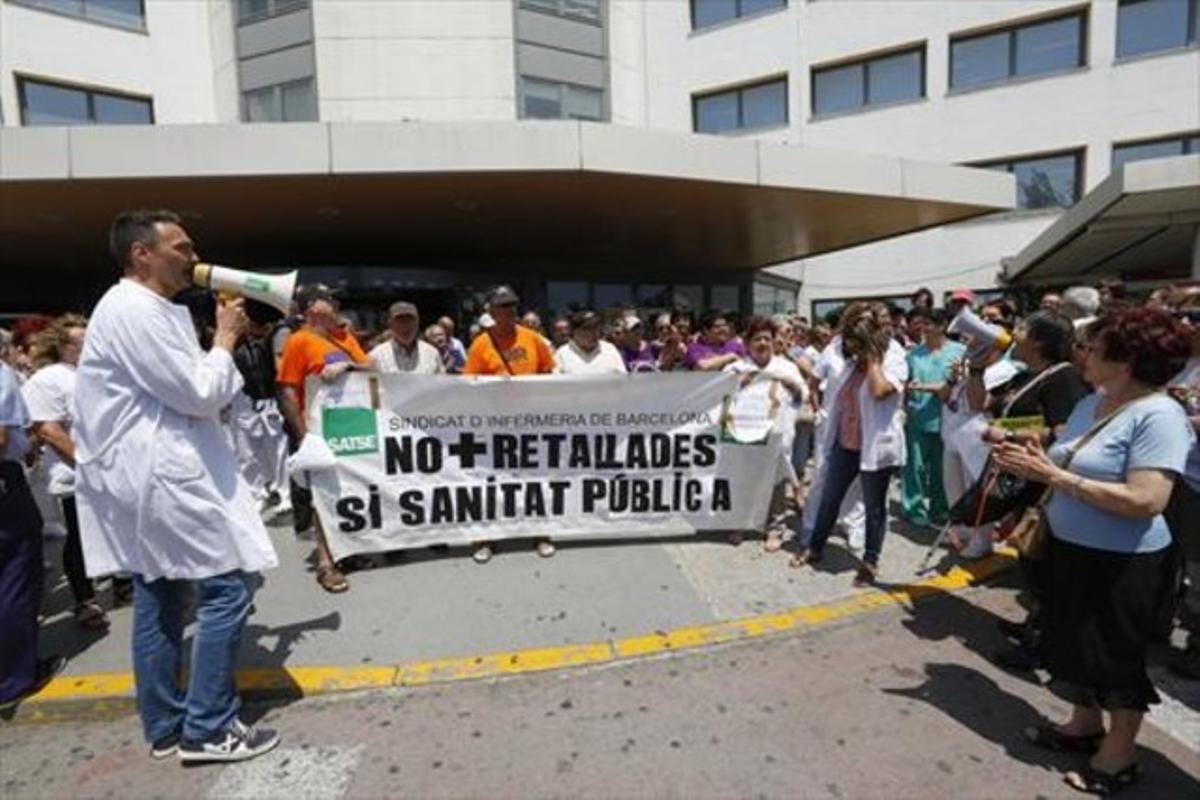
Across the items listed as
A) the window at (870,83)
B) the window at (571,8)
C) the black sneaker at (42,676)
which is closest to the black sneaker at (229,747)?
the black sneaker at (42,676)

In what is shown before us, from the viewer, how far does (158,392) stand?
255 cm

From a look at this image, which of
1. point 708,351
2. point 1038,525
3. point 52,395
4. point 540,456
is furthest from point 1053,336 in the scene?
point 52,395

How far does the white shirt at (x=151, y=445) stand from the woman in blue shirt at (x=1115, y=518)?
3066mm

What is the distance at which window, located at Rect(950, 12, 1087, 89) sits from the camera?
18.0m

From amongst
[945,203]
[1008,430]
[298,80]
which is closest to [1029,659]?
[1008,430]

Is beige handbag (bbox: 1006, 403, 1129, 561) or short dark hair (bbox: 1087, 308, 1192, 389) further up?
short dark hair (bbox: 1087, 308, 1192, 389)

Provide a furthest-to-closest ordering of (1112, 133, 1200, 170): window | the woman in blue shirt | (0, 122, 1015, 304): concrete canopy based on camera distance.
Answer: (1112, 133, 1200, 170): window
(0, 122, 1015, 304): concrete canopy
the woman in blue shirt

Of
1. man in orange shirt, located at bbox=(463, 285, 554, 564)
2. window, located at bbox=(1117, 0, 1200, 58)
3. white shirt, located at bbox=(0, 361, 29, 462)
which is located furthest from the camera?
window, located at bbox=(1117, 0, 1200, 58)

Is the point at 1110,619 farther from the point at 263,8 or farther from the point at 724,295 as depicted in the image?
the point at 263,8

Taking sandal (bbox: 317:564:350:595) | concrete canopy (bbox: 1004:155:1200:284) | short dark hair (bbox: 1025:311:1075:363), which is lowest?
sandal (bbox: 317:564:350:595)

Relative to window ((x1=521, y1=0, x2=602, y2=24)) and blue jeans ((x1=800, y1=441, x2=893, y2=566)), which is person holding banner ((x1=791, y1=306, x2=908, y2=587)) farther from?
window ((x1=521, y1=0, x2=602, y2=24))

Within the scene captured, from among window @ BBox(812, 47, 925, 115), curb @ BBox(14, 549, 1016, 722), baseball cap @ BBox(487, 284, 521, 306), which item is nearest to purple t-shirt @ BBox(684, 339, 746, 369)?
baseball cap @ BBox(487, 284, 521, 306)

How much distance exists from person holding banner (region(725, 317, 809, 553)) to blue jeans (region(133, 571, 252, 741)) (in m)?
3.44

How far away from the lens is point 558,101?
713 inches
